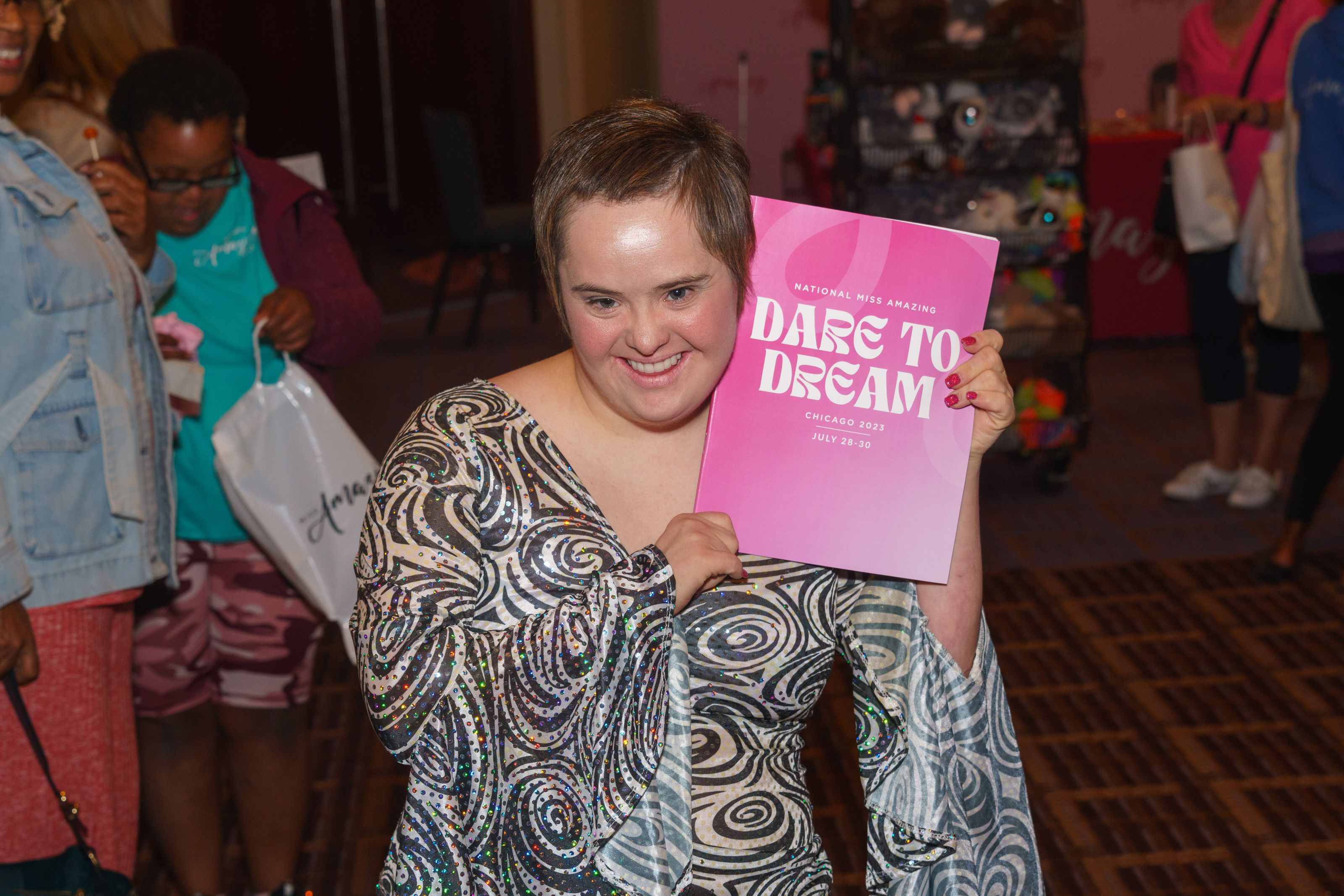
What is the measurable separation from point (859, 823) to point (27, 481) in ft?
6.12

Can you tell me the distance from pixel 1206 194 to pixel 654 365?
3.39m

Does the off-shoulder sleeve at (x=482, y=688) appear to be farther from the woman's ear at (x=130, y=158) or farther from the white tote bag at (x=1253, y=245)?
the white tote bag at (x=1253, y=245)

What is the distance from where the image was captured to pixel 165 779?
2385mm

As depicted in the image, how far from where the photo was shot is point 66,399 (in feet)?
5.99

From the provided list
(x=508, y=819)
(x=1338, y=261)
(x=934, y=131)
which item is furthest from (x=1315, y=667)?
(x=508, y=819)

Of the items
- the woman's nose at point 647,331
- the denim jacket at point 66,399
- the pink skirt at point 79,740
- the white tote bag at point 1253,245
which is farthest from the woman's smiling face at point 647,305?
the white tote bag at point 1253,245

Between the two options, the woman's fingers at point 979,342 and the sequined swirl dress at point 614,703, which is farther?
the woman's fingers at point 979,342

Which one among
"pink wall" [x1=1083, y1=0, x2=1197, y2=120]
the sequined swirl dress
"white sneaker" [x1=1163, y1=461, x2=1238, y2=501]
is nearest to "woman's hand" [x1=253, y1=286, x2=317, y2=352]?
the sequined swirl dress

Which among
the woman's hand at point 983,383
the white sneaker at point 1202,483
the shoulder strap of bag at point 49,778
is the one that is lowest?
the white sneaker at point 1202,483

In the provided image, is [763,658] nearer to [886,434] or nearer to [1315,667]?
[886,434]

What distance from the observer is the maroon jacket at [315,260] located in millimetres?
2307

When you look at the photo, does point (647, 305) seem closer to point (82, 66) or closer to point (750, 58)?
point (82, 66)

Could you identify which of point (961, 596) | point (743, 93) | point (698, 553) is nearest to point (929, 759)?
point (961, 596)

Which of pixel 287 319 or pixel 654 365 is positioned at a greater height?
pixel 654 365
